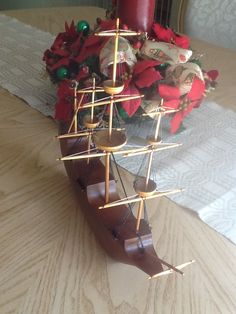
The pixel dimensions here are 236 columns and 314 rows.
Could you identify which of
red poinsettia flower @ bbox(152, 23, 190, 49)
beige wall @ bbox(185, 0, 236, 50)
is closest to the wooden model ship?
red poinsettia flower @ bbox(152, 23, 190, 49)

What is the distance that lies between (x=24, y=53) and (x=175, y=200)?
783 millimetres

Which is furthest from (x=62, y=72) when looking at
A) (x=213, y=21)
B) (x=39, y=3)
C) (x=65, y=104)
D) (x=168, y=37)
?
(x=39, y=3)

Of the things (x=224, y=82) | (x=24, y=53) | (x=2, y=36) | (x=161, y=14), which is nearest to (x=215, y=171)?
(x=224, y=82)

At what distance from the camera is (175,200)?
2.11 ft

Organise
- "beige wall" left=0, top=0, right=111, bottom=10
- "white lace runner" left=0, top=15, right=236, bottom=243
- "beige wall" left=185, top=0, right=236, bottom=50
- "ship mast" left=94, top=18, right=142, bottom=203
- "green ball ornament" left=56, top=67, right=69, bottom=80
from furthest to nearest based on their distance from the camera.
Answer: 1. "beige wall" left=0, top=0, right=111, bottom=10
2. "beige wall" left=185, top=0, right=236, bottom=50
3. "green ball ornament" left=56, top=67, right=69, bottom=80
4. "white lace runner" left=0, top=15, right=236, bottom=243
5. "ship mast" left=94, top=18, right=142, bottom=203

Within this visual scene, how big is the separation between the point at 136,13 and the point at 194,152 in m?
0.32

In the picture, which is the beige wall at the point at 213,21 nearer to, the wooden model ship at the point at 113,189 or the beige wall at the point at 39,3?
the wooden model ship at the point at 113,189

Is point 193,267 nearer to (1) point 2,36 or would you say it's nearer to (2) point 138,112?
(2) point 138,112

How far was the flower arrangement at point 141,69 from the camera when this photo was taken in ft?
2.29

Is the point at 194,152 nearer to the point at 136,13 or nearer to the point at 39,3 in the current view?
the point at 136,13

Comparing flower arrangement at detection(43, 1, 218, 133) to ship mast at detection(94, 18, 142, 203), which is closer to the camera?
ship mast at detection(94, 18, 142, 203)

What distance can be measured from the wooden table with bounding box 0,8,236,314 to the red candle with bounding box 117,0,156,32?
1.14ft

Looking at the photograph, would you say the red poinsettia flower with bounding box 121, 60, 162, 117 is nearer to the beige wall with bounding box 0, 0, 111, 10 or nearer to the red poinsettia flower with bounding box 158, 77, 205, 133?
the red poinsettia flower with bounding box 158, 77, 205, 133

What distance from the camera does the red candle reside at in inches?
32.0
